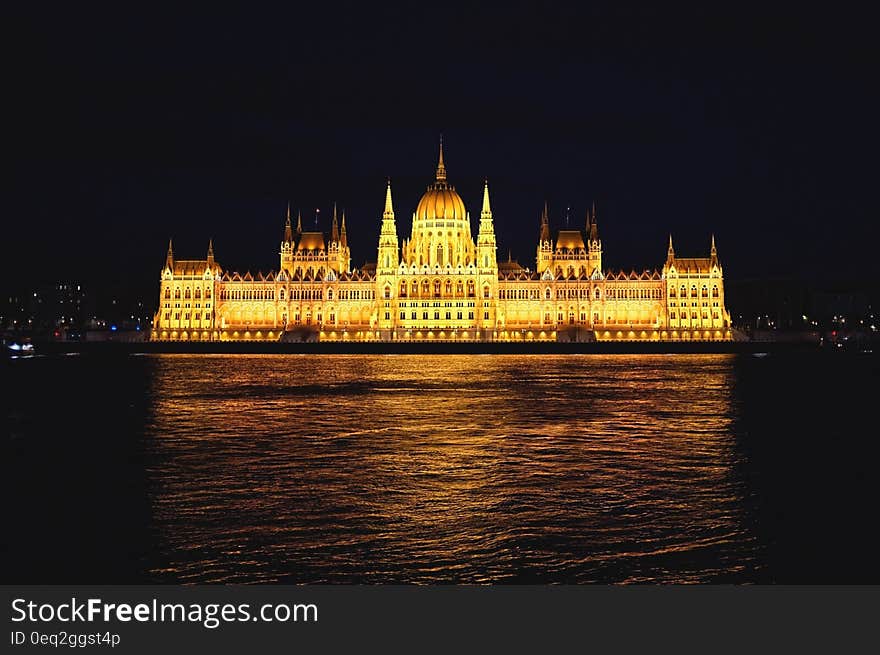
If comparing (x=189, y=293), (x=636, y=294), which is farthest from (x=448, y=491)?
(x=189, y=293)

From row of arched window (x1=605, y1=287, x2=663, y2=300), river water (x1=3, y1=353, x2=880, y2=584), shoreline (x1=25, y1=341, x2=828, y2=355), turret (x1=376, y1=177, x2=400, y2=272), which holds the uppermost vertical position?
turret (x1=376, y1=177, x2=400, y2=272)

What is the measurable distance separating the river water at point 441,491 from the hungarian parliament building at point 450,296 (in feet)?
355

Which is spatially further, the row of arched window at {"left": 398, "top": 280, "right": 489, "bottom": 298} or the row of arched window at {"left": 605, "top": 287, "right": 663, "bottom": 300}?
the row of arched window at {"left": 605, "top": 287, "right": 663, "bottom": 300}

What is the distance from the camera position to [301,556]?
46.2 feet

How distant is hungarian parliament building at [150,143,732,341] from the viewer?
150m

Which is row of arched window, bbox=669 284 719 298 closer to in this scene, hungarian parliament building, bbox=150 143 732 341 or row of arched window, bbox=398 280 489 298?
hungarian parliament building, bbox=150 143 732 341

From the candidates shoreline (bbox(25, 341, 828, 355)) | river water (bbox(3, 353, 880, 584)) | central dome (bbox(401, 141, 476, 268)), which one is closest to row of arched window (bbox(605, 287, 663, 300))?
central dome (bbox(401, 141, 476, 268))

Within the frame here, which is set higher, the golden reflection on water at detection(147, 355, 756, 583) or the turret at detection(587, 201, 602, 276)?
the turret at detection(587, 201, 602, 276)

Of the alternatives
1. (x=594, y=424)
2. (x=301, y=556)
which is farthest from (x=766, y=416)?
(x=301, y=556)

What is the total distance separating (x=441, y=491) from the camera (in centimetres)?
1919

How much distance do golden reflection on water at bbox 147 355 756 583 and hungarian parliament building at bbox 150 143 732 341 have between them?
108 meters

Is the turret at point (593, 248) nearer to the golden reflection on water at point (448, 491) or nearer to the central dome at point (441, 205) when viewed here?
the central dome at point (441, 205)

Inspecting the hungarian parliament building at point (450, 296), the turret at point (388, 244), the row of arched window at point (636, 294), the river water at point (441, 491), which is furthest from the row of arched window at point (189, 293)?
the river water at point (441, 491)

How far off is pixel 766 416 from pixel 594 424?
8294mm
